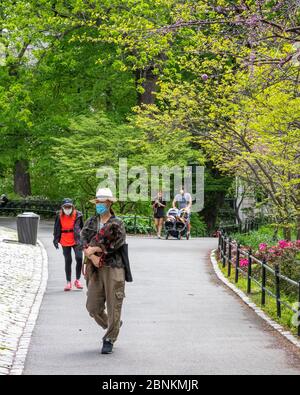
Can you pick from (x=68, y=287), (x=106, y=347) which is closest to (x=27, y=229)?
(x=68, y=287)

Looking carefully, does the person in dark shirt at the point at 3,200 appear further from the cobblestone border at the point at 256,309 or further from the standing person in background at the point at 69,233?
the standing person in background at the point at 69,233

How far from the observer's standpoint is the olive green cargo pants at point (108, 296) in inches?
401

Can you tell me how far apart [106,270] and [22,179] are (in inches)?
1648

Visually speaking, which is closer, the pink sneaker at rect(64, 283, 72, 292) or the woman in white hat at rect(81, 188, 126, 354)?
the woman in white hat at rect(81, 188, 126, 354)

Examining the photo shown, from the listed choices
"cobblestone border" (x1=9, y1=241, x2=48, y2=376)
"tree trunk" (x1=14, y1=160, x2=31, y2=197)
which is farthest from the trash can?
"tree trunk" (x1=14, y1=160, x2=31, y2=197)

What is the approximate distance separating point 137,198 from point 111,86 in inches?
282

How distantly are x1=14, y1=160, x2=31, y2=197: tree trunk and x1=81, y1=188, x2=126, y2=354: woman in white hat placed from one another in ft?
130

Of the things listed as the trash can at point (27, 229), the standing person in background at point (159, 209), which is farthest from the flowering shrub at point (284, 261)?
the standing person in background at point (159, 209)

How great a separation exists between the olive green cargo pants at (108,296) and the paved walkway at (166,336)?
1.13ft

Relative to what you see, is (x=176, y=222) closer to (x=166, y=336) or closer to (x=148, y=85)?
(x=148, y=85)

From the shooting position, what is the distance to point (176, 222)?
104 ft

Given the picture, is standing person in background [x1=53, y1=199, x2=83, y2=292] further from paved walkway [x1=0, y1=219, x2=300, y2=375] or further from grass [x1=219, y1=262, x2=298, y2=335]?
grass [x1=219, y1=262, x2=298, y2=335]

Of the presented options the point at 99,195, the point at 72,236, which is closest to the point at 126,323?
the point at 99,195

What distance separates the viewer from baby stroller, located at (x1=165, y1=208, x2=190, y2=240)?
103ft
